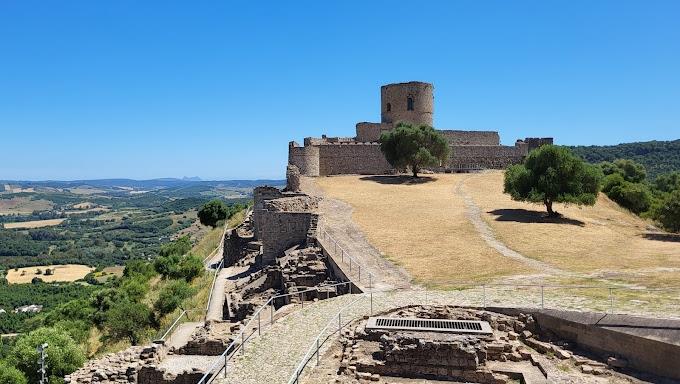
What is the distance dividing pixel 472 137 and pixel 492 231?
110 feet

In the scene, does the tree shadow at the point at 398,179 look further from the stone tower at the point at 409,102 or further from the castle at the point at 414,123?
the stone tower at the point at 409,102

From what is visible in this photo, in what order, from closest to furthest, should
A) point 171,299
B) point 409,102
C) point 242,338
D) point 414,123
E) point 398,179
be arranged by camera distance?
point 242,338 → point 171,299 → point 398,179 → point 414,123 → point 409,102

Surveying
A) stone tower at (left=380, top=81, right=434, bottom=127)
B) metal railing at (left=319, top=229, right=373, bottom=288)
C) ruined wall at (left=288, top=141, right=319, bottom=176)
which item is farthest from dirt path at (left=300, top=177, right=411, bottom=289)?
stone tower at (left=380, top=81, right=434, bottom=127)

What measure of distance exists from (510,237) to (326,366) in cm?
1784

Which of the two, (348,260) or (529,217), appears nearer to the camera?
(348,260)

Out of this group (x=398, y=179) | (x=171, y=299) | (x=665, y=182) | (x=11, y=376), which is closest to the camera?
(x=11, y=376)

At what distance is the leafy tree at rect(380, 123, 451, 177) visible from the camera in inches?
1848

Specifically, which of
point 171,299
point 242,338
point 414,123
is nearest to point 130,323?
point 171,299

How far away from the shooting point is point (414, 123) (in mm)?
56750

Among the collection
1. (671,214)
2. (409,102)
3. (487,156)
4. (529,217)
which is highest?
(409,102)

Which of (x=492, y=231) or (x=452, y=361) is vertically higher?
(x=492, y=231)

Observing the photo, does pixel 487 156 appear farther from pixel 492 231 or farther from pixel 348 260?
pixel 348 260

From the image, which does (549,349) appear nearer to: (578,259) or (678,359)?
(678,359)

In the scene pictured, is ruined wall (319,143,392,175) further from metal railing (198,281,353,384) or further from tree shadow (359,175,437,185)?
metal railing (198,281,353,384)
